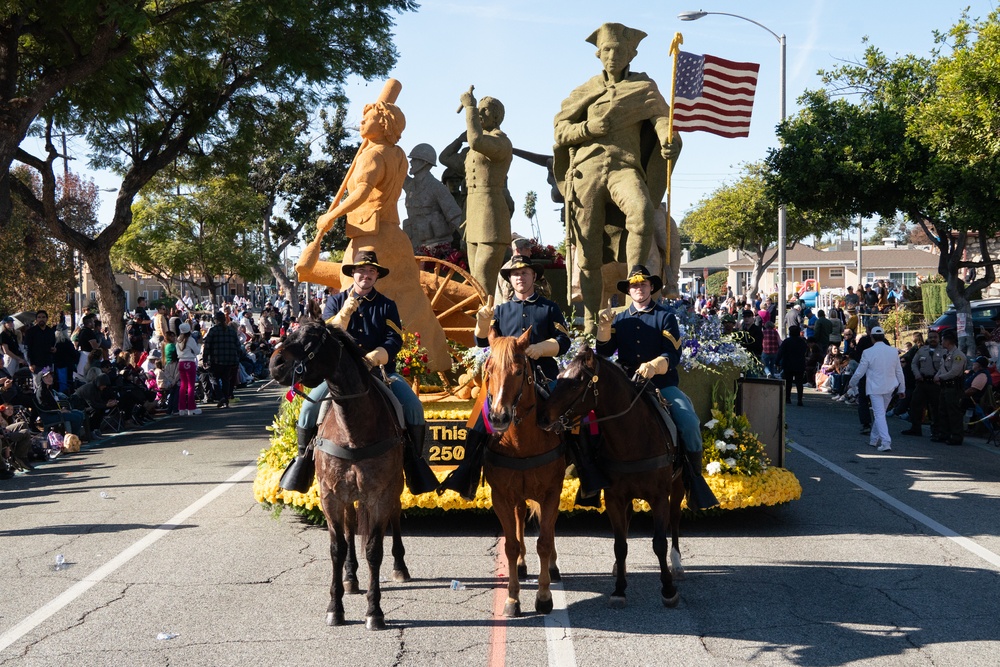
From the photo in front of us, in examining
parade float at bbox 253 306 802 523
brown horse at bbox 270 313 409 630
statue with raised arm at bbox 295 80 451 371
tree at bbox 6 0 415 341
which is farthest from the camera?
tree at bbox 6 0 415 341

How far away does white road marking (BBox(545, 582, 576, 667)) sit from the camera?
6.00 metres

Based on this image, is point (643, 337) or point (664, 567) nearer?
point (664, 567)

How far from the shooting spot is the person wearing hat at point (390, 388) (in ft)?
23.9

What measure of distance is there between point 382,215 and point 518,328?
4.15m

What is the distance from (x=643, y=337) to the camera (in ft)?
25.0

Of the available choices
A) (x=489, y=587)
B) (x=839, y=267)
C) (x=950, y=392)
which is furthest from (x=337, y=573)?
(x=839, y=267)

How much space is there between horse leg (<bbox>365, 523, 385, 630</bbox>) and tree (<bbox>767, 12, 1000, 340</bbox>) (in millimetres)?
14136

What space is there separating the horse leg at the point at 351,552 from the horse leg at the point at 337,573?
Result: 0.13m

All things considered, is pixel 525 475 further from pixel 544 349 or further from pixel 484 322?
pixel 484 322

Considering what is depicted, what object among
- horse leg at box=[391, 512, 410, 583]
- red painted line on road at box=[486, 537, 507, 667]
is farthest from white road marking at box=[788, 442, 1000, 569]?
horse leg at box=[391, 512, 410, 583]

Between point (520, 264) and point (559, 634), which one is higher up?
point (520, 264)

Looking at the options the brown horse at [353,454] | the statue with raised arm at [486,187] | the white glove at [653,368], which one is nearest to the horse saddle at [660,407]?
the white glove at [653,368]

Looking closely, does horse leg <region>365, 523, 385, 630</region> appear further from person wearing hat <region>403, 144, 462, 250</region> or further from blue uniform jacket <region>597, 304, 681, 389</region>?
person wearing hat <region>403, 144, 462, 250</region>

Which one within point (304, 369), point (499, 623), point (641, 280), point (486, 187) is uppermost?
point (486, 187)
